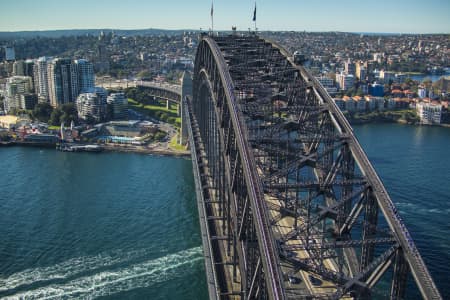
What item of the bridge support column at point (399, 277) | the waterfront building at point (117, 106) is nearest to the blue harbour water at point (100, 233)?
the bridge support column at point (399, 277)

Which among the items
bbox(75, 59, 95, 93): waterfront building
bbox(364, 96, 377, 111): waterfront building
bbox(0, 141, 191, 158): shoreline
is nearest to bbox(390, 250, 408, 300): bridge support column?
bbox(0, 141, 191, 158): shoreline

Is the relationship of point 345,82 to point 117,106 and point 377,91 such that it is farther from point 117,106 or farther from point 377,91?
point 117,106

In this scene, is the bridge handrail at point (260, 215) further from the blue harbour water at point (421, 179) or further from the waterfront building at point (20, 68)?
the waterfront building at point (20, 68)

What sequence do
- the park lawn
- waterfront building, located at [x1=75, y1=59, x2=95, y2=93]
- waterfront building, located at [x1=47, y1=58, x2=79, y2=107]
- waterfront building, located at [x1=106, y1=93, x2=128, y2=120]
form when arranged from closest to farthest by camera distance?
the park lawn, waterfront building, located at [x1=106, y1=93, x2=128, y2=120], waterfront building, located at [x1=47, y1=58, x2=79, y2=107], waterfront building, located at [x1=75, y1=59, x2=95, y2=93]

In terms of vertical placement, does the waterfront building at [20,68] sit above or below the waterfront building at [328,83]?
above

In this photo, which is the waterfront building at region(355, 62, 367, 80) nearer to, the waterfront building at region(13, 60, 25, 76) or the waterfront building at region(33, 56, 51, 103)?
the waterfront building at region(33, 56, 51, 103)

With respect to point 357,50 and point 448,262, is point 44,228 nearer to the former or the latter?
point 448,262

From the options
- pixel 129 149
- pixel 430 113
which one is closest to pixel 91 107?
pixel 129 149
